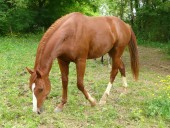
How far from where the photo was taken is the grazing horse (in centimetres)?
481

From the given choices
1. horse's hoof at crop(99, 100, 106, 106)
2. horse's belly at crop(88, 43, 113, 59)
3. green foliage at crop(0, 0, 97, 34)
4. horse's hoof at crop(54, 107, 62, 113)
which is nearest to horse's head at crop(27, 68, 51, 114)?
horse's hoof at crop(54, 107, 62, 113)

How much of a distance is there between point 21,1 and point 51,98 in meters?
12.9

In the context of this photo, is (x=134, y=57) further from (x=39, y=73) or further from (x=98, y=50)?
(x=39, y=73)

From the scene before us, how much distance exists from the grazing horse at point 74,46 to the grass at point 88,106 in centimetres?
26

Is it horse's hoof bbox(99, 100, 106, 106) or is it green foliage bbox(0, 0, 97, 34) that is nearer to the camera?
horse's hoof bbox(99, 100, 106, 106)

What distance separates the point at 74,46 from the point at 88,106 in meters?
1.20

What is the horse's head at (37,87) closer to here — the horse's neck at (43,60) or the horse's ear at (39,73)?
the horse's ear at (39,73)

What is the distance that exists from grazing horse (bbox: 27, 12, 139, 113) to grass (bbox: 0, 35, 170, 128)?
260mm

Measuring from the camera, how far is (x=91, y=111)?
5.41m

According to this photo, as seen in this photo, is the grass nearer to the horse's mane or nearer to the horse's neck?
the horse's neck

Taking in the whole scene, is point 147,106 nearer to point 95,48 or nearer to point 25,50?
point 95,48

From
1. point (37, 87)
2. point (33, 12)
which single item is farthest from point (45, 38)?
point (33, 12)

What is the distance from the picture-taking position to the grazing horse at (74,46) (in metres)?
4.81

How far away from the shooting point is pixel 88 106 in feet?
18.7
